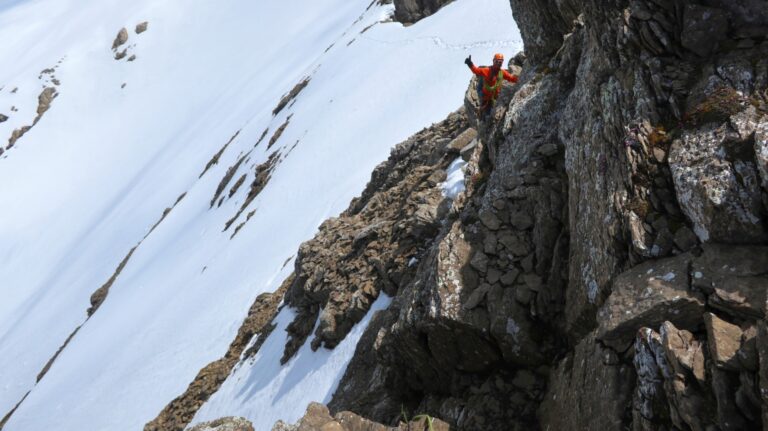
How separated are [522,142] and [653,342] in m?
6.20

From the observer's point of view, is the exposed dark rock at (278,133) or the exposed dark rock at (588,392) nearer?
the exposed dark rock at (588,392)

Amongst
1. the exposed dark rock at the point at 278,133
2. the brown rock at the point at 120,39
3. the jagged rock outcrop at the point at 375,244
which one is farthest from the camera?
the brown rock at the point at 120,39

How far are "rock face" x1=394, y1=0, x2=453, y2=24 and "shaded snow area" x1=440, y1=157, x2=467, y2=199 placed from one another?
41.7m

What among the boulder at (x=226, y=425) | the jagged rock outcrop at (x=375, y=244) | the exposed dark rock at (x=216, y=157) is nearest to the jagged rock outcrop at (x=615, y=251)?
the boulder at (x=226, y=425)

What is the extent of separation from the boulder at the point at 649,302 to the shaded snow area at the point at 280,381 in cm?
909

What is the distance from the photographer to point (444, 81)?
33625mm

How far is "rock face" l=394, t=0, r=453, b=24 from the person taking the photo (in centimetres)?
5583

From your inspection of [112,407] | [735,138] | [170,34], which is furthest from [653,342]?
[170,34]

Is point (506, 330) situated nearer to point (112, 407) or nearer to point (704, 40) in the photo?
point (704, 40)

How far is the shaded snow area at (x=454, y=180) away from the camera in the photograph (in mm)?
16680

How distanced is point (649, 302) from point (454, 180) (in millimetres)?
11290

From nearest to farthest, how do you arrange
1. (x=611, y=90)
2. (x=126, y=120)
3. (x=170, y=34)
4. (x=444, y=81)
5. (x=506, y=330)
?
(x=611, y=90) < (x=506, y=330) < (x=444, y=81) < (x=126, y=120) < (x=170, y=34)

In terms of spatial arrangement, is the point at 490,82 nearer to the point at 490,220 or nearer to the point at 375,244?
the point at 375,244

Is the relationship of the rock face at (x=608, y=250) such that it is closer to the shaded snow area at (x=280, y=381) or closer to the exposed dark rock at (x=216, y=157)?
the shaded snow area at (x=280, y=381)
